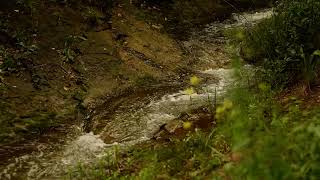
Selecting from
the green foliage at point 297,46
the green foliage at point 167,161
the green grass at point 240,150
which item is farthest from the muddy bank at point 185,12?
the green foliage at point 167,161

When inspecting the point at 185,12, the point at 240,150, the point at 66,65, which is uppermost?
the point at 185,12

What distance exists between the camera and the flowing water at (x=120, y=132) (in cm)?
508

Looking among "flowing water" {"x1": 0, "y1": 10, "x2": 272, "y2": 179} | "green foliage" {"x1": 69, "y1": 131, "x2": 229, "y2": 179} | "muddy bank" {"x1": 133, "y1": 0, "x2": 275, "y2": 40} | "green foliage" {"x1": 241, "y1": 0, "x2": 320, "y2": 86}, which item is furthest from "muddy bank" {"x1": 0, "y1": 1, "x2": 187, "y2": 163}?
"green foliage" {"x1": 241, "y1": 0, "x2": 320, "y2": 86}

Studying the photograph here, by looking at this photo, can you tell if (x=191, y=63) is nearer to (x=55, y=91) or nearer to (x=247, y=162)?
(x=55, y=91)

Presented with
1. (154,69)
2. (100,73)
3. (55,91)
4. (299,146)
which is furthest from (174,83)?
(299,146)

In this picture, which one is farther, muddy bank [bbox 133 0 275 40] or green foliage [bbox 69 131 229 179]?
muddy bank [bbox 133 0 275 40]

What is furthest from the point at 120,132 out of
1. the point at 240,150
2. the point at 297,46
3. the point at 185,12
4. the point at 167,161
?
the point at 185,12

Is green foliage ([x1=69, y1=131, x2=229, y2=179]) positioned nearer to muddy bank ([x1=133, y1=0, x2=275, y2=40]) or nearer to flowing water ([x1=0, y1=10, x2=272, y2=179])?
flowing water ([x1=0, y1=10, x2=272, y2=179])

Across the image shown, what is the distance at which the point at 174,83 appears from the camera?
751 cm

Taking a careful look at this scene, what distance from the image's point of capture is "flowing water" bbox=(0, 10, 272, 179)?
5082mm

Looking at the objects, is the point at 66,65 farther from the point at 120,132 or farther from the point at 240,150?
the point at 240,150

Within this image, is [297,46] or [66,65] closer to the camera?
[297,46]

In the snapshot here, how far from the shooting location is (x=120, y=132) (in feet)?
19.3

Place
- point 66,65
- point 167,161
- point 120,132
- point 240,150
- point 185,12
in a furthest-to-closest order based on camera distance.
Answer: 1. point 185,12
2. point 66,65
3. point 120,132
4. point 167,161
5. point 240,150
